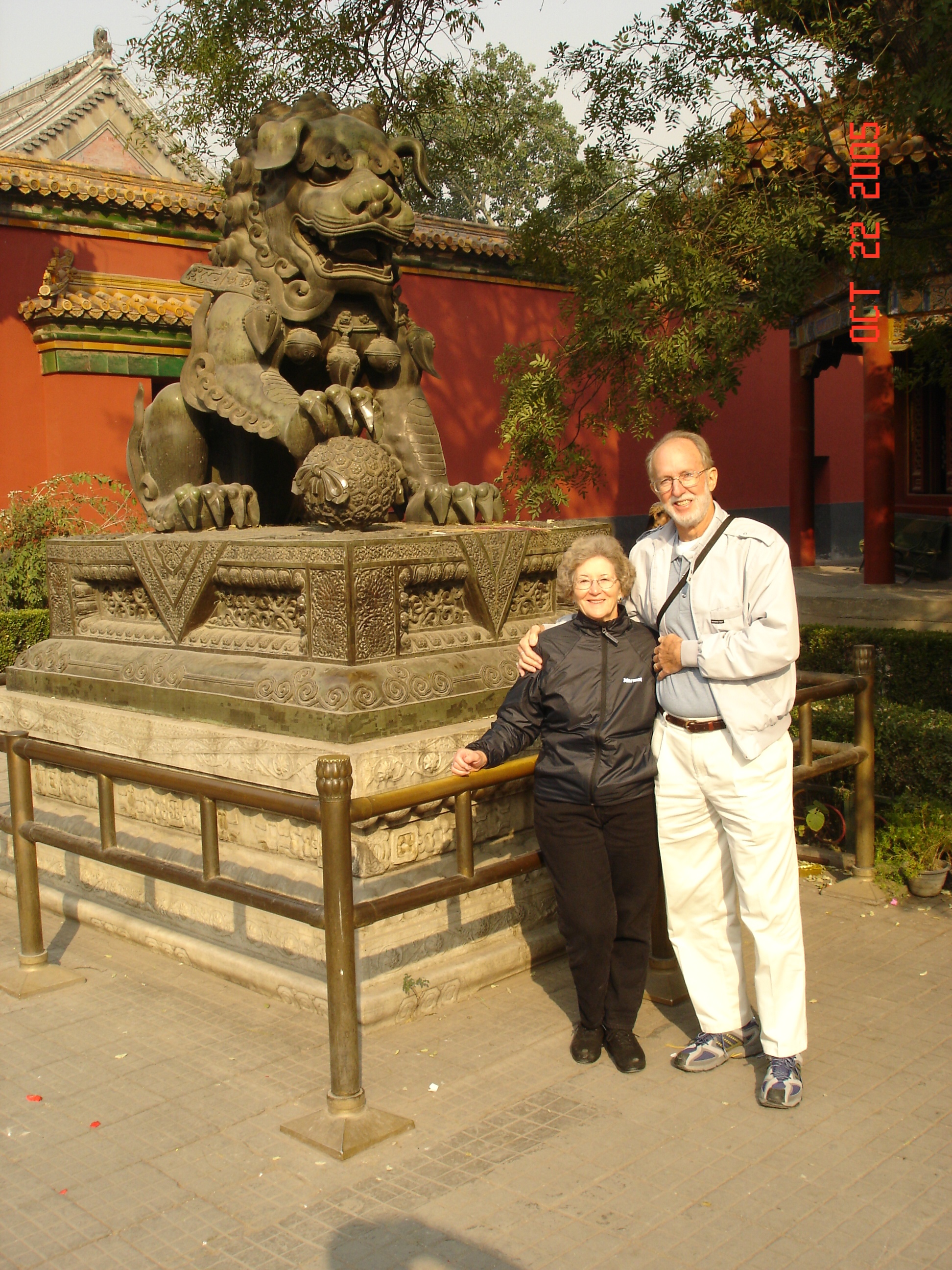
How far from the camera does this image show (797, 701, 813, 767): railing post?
170 inches

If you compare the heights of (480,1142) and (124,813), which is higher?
(124,813)

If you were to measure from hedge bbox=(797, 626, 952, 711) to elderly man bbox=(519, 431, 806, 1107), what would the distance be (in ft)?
14.3

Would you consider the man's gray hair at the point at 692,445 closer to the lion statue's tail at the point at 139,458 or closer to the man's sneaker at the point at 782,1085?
the man's sneaker at the point at 782,1085

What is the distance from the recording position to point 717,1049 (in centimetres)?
323

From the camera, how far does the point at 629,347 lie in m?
6.72

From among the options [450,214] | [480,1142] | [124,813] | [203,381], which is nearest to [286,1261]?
[480,1142]

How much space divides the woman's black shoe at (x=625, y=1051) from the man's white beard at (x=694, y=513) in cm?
140

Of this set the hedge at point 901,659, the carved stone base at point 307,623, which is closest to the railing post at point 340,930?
the carved stone base at point 307,623

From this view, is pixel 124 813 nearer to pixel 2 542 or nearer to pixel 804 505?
pixel 2 542

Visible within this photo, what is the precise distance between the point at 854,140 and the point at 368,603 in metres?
3.92

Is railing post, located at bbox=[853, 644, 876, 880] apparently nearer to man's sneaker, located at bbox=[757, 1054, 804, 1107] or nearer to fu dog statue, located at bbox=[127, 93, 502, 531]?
fu dog statue, located at bbox=[127, 93, 502, 531]

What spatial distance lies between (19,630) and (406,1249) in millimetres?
8461

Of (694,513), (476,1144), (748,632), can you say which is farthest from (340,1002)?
(694,513)

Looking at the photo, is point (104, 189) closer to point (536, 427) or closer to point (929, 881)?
point (536, 427)
